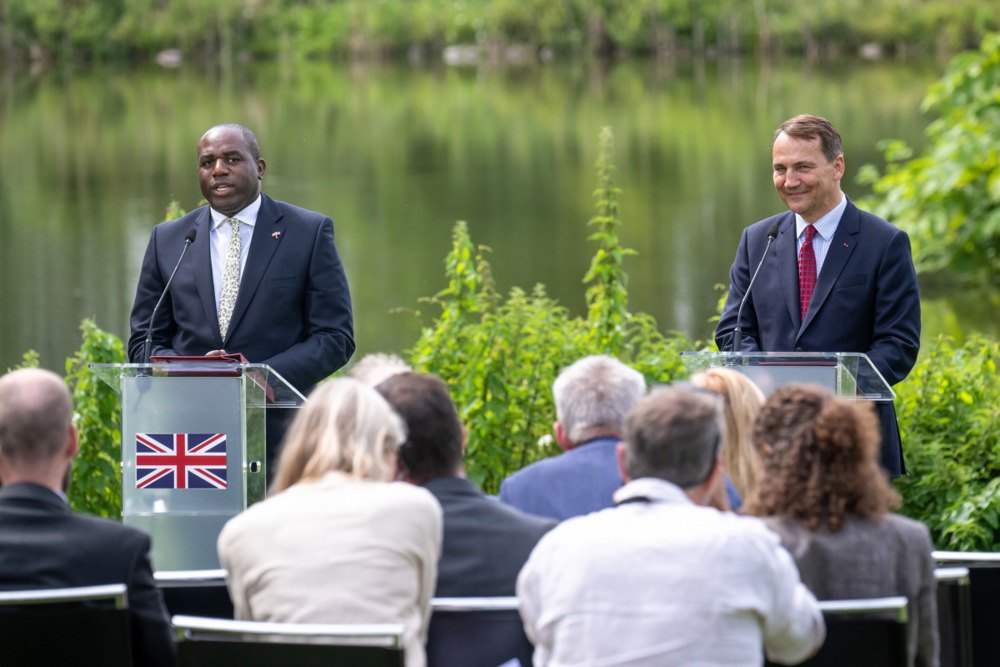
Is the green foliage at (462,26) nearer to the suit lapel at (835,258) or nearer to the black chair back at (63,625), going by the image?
the suit lapel at (835,258)

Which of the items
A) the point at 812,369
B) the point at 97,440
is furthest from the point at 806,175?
the point at 97,440

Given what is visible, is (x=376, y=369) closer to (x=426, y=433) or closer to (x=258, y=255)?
(x=426, y=433)

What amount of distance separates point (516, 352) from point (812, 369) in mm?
2260

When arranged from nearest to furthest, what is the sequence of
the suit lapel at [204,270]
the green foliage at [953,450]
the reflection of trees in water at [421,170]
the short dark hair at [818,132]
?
the short dark hair at [818,132] → the suit lapel at [204,270] → the green foliage at [953,450] → the reflection of trees in water at [421,170]

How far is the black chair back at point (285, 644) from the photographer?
2299 millimetres

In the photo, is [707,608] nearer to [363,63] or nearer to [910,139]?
[910,139]

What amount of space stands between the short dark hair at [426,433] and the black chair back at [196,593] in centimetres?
41

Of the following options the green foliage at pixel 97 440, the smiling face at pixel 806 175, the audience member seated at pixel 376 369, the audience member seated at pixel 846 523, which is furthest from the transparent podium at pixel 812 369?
the green foliage at pixel 97 440

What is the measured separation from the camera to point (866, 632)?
2459 mm

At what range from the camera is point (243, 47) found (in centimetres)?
6147

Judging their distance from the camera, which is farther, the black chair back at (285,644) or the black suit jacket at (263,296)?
the black suit jacket at (263,296)

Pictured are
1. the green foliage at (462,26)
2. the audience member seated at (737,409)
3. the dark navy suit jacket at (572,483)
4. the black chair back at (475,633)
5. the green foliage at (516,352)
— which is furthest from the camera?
the green foliage at (462,26)

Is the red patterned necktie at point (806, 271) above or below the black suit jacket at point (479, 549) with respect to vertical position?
above

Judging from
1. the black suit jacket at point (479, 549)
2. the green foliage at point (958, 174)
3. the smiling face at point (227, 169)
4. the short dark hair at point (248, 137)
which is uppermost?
the green foliage at point (958, 174)
